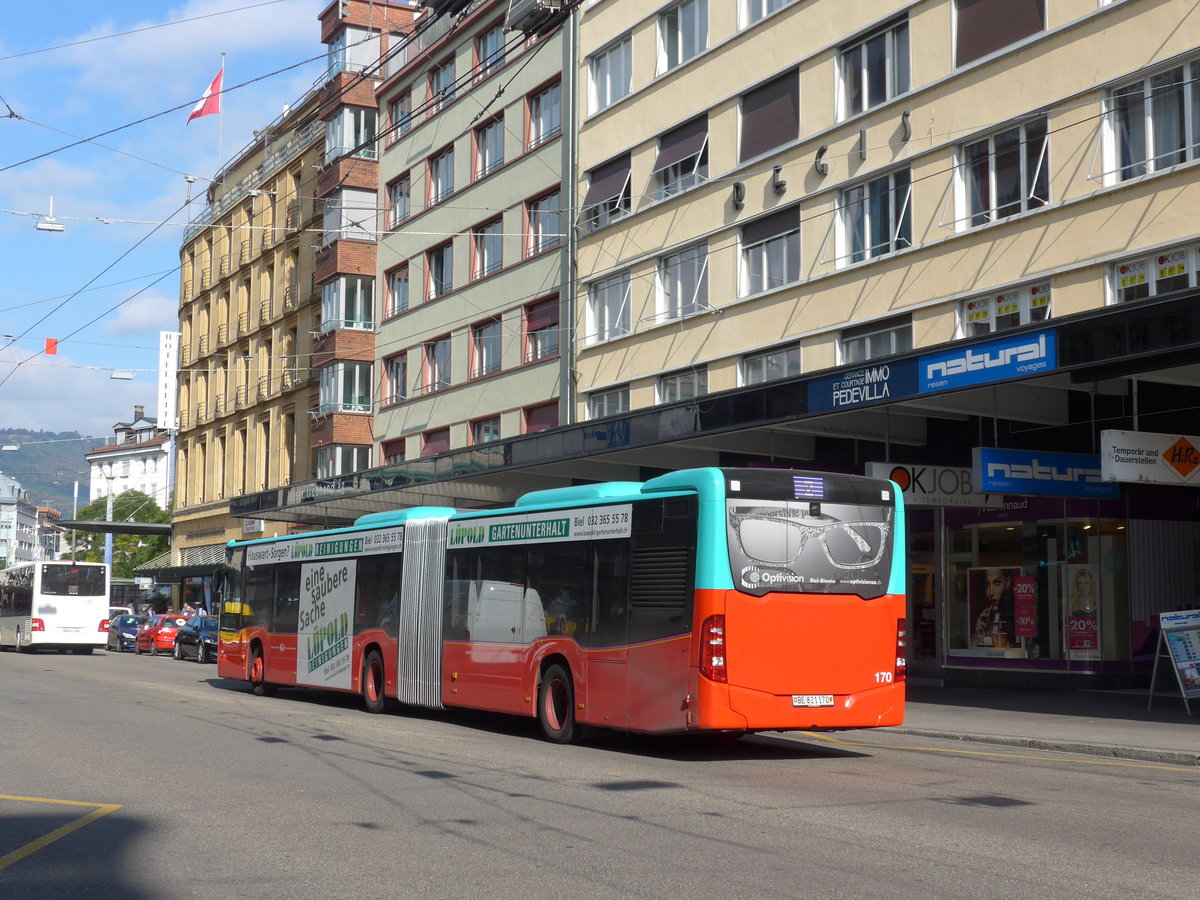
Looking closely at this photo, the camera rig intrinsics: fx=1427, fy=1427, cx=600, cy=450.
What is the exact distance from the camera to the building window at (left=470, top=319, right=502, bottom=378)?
40531 millimetres

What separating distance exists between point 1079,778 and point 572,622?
555 cm

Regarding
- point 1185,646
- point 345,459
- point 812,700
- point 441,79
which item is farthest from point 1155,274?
point 345,459

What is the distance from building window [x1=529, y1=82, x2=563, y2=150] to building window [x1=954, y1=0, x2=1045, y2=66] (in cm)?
1455

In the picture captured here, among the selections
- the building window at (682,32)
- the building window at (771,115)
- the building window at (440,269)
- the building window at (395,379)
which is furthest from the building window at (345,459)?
the building window at (771,115)

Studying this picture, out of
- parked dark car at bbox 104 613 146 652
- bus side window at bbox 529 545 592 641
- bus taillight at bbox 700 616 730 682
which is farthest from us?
parked dark car at bbox 104 613 146 652

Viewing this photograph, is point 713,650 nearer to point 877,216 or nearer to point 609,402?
point 877,216

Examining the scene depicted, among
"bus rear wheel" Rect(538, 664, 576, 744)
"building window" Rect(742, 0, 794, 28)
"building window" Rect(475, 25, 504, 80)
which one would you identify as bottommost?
"bus rear wheel" Rect(538, 664, 576, 744)

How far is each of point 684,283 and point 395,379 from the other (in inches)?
683

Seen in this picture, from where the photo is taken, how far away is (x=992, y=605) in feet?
79.7

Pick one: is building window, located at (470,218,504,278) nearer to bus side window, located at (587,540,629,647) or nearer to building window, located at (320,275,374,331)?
building window, located at (320,275,374,331)

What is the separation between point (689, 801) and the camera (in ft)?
34.5

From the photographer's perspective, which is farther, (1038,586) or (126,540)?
(126,540)

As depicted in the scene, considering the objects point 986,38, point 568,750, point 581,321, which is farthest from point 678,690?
point 581,321

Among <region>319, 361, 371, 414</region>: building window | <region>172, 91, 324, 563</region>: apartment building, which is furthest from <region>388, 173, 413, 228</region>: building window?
<region>172, 91, 324, 563</region>: apartment building
